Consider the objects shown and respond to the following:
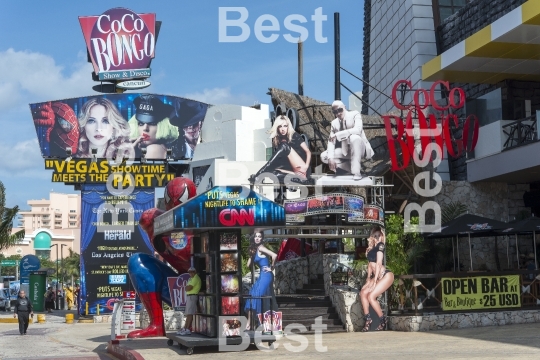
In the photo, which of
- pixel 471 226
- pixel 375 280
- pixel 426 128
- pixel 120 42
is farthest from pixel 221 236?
pixel 120 42

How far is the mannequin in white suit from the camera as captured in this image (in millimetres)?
26109

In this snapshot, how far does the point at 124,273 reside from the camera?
36.1m

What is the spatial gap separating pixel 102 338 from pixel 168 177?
14564mm

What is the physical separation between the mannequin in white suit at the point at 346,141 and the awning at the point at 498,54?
11.5ft

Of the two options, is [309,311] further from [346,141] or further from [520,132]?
[520,132]

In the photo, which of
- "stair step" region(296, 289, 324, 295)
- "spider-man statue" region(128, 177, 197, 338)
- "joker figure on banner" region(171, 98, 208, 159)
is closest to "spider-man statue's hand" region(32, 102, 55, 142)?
"joker figure on banner" region(171, 98, 208, 159)

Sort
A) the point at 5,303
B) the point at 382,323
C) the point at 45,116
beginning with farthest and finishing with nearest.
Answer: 1. the point at 5,303
2. the point at 45,116
3. the point at 382,323

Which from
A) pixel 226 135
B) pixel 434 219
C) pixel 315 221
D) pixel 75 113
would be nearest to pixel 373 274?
pixel 315 221

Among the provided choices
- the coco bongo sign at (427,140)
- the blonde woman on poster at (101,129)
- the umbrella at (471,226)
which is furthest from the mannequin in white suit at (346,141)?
the blonde woman on poster at (101,129)

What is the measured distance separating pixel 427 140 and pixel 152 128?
16.7 meters

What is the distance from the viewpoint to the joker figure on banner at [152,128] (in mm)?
Answer: 39188

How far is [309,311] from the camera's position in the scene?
22328 millimetres

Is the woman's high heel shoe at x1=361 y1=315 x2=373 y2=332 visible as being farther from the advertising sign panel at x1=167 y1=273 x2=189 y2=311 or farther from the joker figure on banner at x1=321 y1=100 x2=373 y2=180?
the joker figure on banner at x1=321 y1=100 x2=373 y2=180

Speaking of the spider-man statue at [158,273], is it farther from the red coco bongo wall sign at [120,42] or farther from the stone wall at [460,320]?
the red coco bongo wall sign at [120,42]
